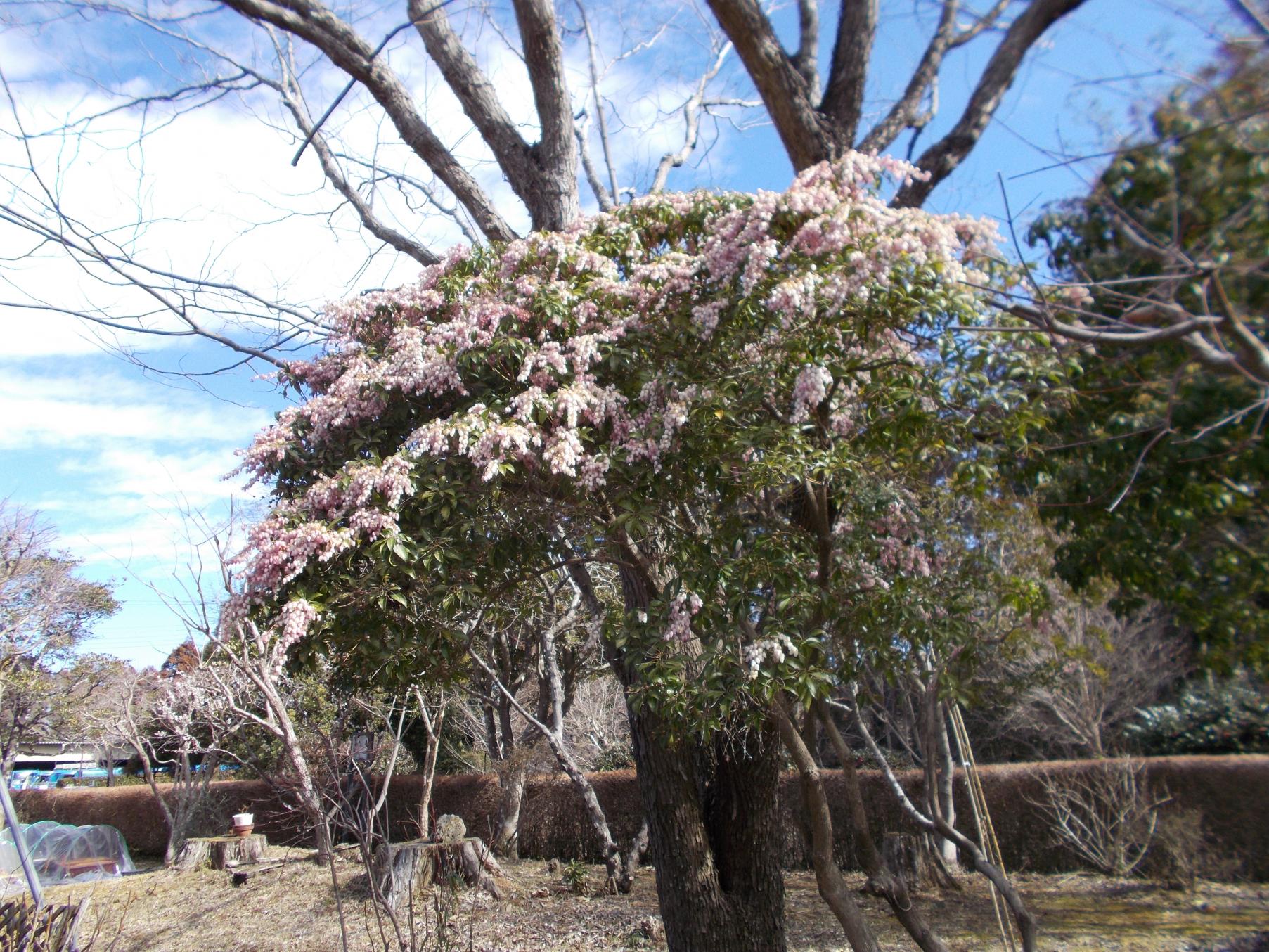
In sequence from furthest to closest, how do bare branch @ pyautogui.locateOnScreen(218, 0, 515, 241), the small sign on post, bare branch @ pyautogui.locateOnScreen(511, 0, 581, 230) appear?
the small sign on post < bare branch @ pyautogui.locateOnScreen(511, 0, 581, 230) < bare branch @ pyautogui.locateOnScreen(218, 0, 515, 241)

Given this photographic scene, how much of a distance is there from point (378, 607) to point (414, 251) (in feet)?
13.0

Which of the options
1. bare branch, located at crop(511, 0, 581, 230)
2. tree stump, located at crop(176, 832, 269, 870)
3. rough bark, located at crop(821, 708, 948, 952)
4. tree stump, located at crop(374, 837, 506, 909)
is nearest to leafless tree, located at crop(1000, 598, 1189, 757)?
rough bark, located at crop(821, 708, 948, 952)

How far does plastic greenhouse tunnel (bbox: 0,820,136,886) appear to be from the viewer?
10953 millimetres

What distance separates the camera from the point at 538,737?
12.1 metres

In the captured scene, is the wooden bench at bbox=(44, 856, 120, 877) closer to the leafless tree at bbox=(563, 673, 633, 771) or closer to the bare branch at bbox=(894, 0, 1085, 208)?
the leafless tree at bbox=(563, 673, 633, 771)

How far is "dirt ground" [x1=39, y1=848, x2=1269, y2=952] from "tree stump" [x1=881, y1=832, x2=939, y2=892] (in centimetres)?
19

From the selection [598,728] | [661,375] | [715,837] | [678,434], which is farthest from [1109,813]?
[661,375]

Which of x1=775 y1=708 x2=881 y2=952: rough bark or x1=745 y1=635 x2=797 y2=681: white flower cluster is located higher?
x1=745 y1=635 x2=797 y2=681: white flower cluster

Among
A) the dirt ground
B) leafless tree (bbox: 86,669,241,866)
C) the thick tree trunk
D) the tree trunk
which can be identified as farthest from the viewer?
leafless tree (bbox: 86,669,241,866)

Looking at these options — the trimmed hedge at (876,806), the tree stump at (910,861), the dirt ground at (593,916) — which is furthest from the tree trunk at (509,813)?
the tree stump at (910,861)

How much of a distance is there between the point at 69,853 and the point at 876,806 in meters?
11.5

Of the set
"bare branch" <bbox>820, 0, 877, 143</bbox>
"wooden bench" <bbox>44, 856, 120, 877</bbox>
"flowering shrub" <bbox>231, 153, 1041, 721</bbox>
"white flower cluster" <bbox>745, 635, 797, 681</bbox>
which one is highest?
"bare branch" <bbox>820, 0, 877, 143</bbox>

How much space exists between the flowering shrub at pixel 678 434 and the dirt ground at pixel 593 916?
128 inches

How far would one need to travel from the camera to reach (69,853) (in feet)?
39.0
